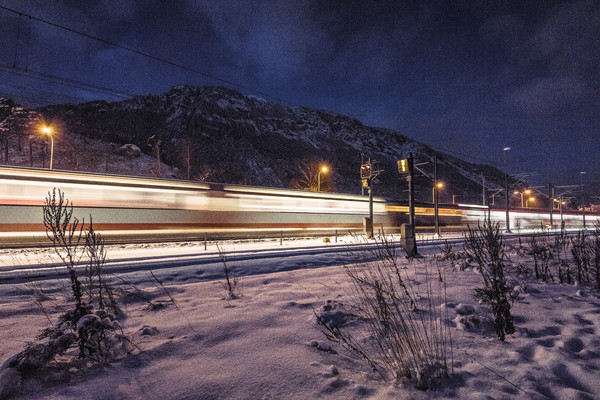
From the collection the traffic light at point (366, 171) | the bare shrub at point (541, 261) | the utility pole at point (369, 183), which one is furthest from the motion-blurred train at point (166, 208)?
the bare shrub at point (541, 261)

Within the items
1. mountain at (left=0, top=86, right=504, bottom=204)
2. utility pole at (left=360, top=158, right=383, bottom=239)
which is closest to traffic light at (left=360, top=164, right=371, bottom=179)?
utility pole at (left=360, top=158, right=383, bottom=239)

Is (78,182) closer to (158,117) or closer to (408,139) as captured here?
(158,117)

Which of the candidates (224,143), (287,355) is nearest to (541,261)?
(287,355)

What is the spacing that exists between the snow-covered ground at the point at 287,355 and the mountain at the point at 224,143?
116ft

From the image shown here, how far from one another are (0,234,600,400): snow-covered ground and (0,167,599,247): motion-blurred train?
24.3ft

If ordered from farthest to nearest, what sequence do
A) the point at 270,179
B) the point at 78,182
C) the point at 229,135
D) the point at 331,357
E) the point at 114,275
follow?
1. the point at 229,135
2. the point at 270,179
3. the point at 78,182
4. the point at 114,275
5. the point at 331,357

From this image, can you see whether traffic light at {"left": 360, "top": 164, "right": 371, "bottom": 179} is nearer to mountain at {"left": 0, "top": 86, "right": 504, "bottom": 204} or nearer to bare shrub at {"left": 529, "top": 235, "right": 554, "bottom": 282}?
bare shrub at {"left": 529, "top": 235, "right": 554, "bottom": 282}

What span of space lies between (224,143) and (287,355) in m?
85.9

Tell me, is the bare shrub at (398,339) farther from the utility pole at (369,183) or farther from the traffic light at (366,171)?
the traffic light at (366,171)

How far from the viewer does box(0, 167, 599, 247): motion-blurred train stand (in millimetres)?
10477

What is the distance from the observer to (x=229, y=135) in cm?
8994

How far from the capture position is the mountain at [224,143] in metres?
53.9

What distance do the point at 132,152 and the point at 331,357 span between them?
66423mm

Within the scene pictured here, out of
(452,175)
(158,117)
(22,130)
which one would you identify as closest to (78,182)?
(22,130)
